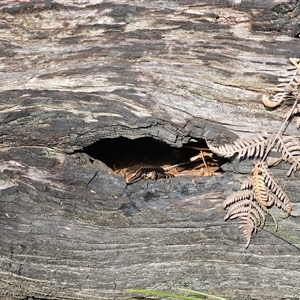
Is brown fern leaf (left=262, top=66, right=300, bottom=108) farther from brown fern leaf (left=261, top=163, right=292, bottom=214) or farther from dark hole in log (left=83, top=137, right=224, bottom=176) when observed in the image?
dark hole in log (left=83, top=137, right=224, bottom=176)

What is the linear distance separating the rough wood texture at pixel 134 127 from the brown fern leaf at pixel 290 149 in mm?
94

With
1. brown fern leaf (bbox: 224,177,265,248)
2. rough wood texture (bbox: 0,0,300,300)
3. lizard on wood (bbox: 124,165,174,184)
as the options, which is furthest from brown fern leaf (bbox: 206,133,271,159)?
lizard on wood (bbox: 124,165,174,184)

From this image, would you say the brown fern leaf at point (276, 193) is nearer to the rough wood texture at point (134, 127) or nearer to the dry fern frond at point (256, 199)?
the dry fern frond at point (256, 199)

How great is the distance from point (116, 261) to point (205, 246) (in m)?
0.61

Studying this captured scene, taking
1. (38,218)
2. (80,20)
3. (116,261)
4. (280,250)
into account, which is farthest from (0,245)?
(280,250)

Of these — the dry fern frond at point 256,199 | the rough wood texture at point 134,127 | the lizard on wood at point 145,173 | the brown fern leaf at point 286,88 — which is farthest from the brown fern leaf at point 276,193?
the lizard on wood at point 145,173

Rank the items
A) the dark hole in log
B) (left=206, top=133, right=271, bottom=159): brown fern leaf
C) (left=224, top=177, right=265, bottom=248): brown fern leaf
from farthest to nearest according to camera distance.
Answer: the dark hole in log → (left=224, top=177, right=265, bottom=248): brown fern leaf → (left=206, top=133, right=271, bottom=159): brown fern leaf

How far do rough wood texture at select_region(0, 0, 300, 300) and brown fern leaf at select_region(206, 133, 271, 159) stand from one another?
0.06 meters

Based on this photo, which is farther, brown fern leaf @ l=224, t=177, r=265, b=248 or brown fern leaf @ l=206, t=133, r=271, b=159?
brown fern leaf @ l=224, t=177, r=265, b=248

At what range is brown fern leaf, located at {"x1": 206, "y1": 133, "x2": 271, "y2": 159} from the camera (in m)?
3.29

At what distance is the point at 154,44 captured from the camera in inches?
138

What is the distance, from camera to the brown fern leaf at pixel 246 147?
329 centimetres

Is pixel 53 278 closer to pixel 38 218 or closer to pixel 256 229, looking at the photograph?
pixel 38 218

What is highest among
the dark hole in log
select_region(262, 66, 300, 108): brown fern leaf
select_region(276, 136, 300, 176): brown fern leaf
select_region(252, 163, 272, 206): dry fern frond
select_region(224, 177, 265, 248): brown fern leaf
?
select_region(262, 66, 300, 108): brown fern leaf
